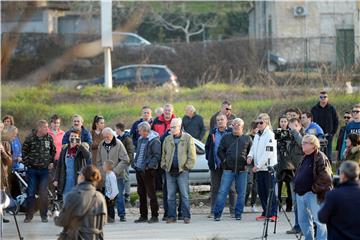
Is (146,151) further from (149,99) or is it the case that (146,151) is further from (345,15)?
(345,15)

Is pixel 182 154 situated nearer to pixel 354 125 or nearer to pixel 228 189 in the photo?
pixel 228 189

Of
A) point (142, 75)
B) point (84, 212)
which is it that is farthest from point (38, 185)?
point (142, 75)

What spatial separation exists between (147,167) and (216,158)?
4.19 feet

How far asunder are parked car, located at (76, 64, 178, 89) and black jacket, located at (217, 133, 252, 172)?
777 inches

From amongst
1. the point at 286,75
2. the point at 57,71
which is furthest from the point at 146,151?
the point at 286,75

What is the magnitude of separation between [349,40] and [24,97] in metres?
31.1

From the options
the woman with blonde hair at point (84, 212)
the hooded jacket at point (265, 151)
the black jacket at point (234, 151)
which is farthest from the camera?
the black jacket at point (234, 151)

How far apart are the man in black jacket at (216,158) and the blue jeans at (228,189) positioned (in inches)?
17.6

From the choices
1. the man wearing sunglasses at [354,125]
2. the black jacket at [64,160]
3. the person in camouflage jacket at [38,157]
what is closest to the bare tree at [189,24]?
the man wearing sunglasses at [354,125]

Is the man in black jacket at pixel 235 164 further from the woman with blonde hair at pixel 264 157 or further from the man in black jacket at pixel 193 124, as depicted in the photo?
the man in black jacket at pixel 193 124

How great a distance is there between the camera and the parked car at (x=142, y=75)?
36.9 metres

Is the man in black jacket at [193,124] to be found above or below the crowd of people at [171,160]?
above

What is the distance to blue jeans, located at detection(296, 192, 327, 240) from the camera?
1274cm

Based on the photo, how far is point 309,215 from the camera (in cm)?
1294
